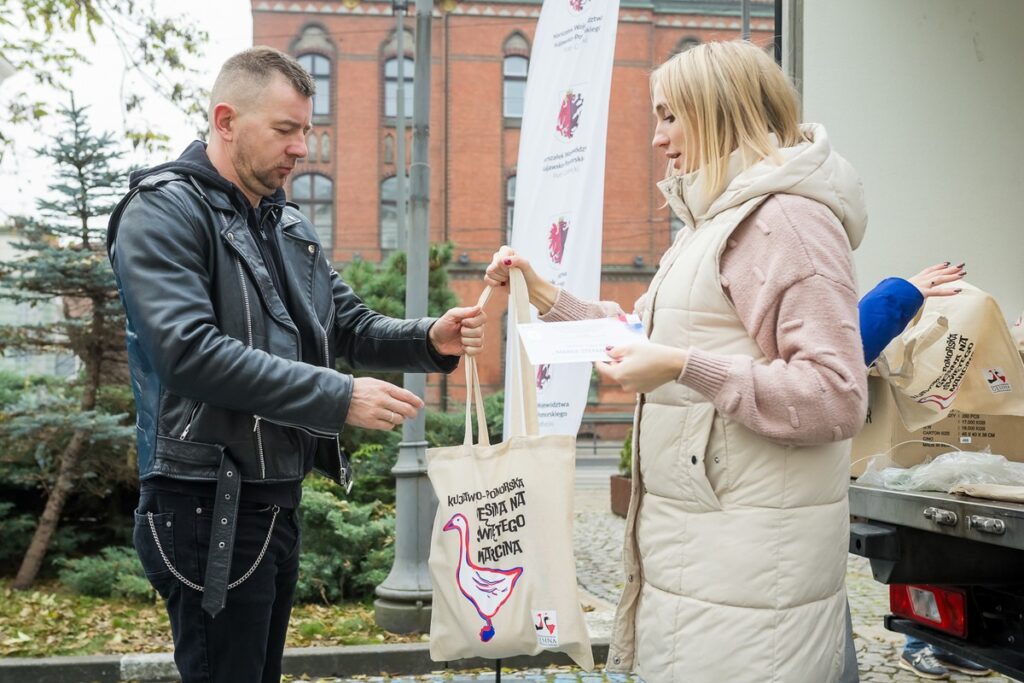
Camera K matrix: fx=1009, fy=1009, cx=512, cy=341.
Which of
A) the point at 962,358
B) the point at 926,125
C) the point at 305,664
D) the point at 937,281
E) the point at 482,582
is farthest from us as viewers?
the point at 305,664

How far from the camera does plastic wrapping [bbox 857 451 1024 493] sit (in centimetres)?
305

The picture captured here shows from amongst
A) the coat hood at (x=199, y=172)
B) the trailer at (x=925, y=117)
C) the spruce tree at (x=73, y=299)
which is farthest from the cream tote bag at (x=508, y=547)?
the spruce tree at (x=73, y=299)

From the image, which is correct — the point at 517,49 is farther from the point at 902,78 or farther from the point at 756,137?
the point at 756,137

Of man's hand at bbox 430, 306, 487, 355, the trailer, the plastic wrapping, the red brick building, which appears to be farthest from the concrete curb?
the red brick building

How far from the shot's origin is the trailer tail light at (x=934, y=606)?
10.3 feet

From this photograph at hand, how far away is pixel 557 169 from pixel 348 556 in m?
3.09

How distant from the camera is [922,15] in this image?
4074mm

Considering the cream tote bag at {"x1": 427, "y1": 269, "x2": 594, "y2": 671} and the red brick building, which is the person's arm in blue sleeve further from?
the red brick building

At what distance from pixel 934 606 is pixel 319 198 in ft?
97.5

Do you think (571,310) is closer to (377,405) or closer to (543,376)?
(377,405)

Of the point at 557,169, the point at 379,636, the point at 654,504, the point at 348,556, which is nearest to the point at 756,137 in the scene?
the point at 654,504

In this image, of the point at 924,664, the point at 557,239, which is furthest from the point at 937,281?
the point at 557,239

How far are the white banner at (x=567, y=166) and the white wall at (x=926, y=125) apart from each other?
1.72 meters

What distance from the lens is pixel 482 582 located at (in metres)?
2.35
